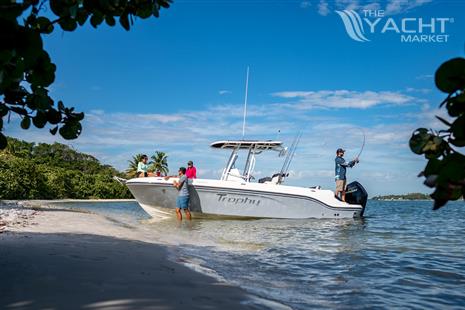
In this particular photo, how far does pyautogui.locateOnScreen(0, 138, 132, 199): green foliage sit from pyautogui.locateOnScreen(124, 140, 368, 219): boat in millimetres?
5610

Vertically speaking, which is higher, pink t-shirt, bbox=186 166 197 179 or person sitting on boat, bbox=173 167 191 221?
pink t-shirt, bbox=186 166 197 179

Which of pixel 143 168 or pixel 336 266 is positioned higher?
pixel 143 168

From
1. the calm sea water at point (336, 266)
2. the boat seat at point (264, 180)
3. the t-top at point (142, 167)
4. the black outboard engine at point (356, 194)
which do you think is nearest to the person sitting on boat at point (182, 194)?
the t-top at point (142, 167)

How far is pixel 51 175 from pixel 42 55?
4601cm

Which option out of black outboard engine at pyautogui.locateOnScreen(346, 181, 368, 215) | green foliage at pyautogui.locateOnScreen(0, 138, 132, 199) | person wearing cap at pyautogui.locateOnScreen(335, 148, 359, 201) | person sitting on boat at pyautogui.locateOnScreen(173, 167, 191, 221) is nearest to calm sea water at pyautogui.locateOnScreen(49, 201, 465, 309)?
person sitting on boat at pyautogui.locateOnScreen(173, 167, 191, 221)

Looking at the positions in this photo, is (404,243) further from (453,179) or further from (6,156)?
(6,156)

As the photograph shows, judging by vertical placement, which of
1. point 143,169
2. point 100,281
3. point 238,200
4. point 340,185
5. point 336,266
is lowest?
point 336,266

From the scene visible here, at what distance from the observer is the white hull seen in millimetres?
15156

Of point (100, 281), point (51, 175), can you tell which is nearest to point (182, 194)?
point (100, 281)

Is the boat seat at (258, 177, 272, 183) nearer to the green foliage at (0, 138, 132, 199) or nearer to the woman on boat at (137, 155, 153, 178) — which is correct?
the woman on boat at (137, 155, 153, 178)

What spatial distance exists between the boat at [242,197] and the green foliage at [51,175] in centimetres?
561

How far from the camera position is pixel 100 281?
13.0 feet

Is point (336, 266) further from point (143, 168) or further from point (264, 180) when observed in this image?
→ point (143, 168)

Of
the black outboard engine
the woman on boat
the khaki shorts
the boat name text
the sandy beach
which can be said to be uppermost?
the woman on boat
